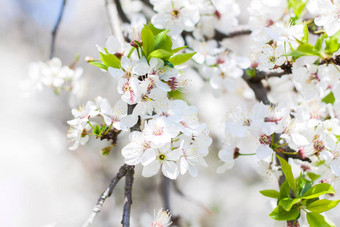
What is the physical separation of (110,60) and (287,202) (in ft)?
1.88

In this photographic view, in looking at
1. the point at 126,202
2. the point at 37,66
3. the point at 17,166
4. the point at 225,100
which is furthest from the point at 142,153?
the point at 17,166

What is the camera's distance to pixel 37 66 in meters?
1.83

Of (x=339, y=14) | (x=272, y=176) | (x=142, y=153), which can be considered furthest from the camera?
(x=272, y=176)

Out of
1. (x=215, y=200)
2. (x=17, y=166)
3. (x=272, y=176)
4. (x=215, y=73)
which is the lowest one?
(x=215, y=200)

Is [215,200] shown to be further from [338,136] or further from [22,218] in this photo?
[338,136]

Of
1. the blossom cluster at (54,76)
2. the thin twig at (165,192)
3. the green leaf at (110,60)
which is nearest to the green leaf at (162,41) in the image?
the green leaf at (110,60)

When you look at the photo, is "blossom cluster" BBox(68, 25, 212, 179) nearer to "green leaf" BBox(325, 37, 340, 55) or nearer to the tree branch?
"green leaf" BBox(325, 37, 340, 55)

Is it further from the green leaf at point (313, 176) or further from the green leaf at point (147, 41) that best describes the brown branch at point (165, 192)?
the green leaf at point (147, 41)

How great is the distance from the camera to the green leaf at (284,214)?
1.00m

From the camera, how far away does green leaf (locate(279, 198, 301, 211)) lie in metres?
0.97

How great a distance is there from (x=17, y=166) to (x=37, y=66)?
1.80 metres

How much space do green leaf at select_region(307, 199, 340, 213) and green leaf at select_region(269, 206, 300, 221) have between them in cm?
4

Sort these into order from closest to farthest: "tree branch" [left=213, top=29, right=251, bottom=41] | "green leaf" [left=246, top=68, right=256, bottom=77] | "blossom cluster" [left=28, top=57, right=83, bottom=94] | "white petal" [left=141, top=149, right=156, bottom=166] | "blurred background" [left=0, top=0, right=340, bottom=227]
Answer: "white petal" [left=141, top=149, right=156, bottom=166], "green leaf" [left=246, top=68, right=256, bottom=77], "tree branch" [left=213, top=29, right=251, bottom=41], "blossom cluster" [left=28, top=57, right=83, bottom=94], "blurred background" [left=0, top=0, right=340, bottom=227]

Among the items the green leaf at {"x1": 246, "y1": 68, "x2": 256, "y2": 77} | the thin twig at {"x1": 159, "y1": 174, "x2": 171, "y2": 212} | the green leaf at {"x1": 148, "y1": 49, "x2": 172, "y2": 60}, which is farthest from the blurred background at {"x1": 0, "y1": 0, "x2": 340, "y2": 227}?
the green leaf at {"x1": 148, "y1": 49, "x2": 172, "y2": 60}
